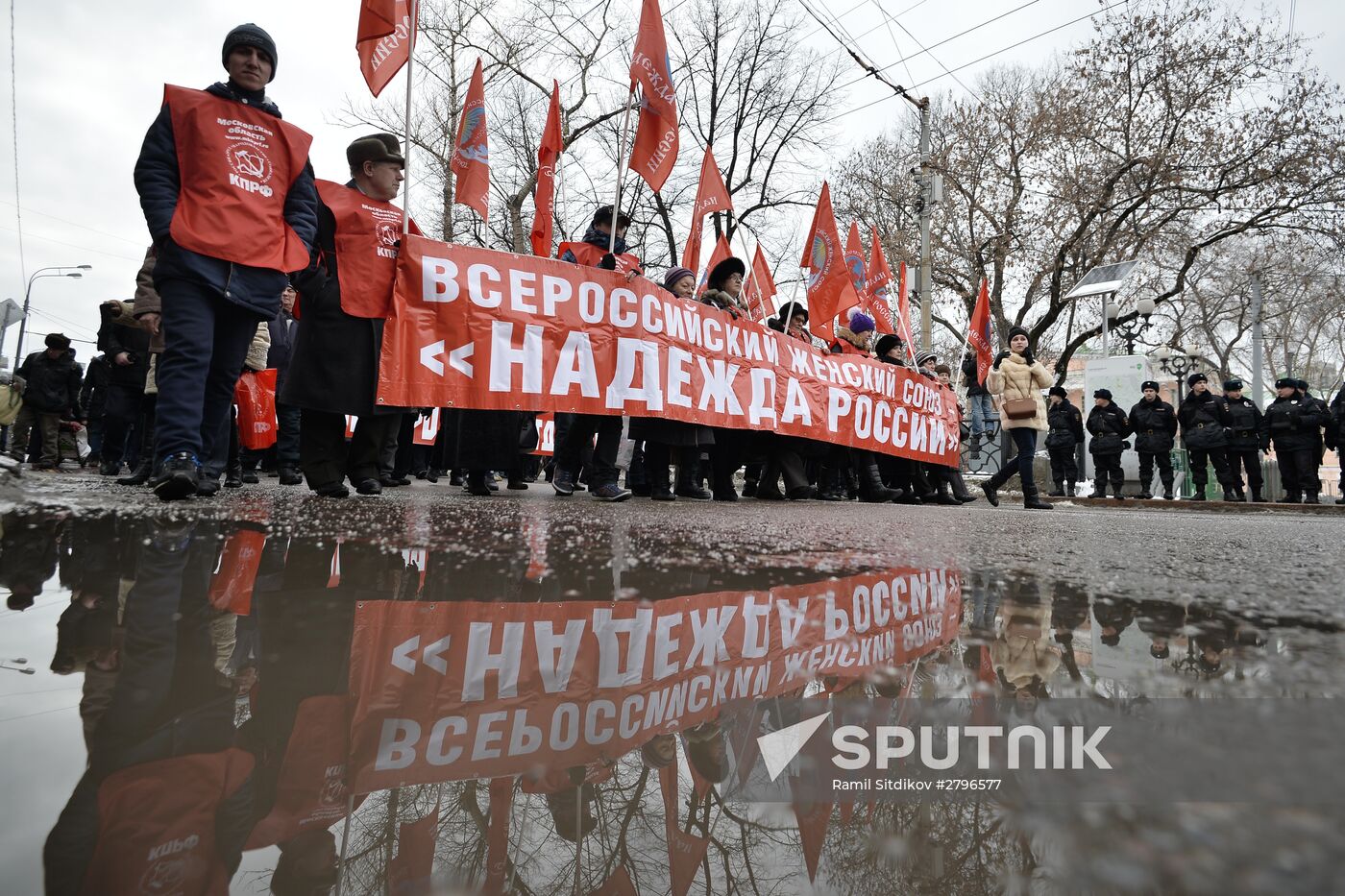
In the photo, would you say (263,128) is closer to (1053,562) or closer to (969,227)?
(1053,562)

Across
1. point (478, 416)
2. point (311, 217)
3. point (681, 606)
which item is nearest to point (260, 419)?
point (478, 416)

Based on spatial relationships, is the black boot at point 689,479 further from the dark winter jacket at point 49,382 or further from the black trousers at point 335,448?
the dark winter jacket at point 49,382

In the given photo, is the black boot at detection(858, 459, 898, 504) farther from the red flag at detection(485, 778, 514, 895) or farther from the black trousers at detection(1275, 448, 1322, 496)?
the red flag at detection(485, 778, 514, 895)

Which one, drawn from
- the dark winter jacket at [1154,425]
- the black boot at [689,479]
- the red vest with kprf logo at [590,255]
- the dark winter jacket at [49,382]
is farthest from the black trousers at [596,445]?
the dark winter jacket at [1154,425]

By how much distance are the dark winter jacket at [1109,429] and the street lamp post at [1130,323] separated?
17.5 ft

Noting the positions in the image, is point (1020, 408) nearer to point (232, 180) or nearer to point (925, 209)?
point (232, 180)

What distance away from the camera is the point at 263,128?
3918 mm

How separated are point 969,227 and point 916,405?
1741 centimetres

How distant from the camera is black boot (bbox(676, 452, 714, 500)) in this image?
7.31m

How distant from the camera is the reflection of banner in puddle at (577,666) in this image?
0.87 m

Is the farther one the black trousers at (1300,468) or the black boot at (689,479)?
the black trousers at (1300,468)

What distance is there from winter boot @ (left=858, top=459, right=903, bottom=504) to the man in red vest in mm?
6531

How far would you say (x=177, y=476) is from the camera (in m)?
3.44

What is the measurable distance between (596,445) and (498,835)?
18.0 feet
